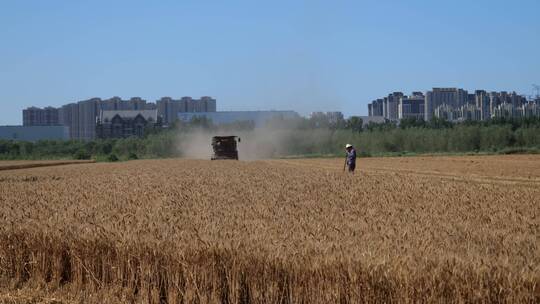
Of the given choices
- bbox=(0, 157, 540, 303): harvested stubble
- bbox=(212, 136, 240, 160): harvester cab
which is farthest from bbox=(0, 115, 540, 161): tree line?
bbox=(0, 157, 540, 303): harvested stubble

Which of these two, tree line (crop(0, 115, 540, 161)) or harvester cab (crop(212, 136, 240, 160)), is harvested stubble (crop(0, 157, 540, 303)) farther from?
tree line (crop(0, 115, 540, 161))

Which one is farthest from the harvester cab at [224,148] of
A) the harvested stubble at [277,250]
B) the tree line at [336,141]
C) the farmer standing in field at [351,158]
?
the harvested stubble at [277,250]

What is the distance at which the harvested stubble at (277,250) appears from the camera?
8.05 m

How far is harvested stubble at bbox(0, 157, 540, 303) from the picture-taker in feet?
26.4

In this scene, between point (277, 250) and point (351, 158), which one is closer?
point (277, 250)

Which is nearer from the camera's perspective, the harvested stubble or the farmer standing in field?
the harvested stubble

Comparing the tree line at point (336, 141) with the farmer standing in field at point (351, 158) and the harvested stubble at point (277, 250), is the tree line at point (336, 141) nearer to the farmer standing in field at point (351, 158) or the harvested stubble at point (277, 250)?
the farmer standing in field at point (351, 158)

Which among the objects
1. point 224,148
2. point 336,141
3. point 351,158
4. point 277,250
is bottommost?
point 277,250

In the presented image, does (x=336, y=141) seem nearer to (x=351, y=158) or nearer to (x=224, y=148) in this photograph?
(x=224, y=148)

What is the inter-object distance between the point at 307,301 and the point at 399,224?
3.73 m

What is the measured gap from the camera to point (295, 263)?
8.96m

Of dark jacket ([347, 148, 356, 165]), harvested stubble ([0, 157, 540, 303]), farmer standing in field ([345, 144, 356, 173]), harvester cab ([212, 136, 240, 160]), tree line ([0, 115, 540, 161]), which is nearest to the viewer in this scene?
harvested stubble ([0, 157, 540, 303])

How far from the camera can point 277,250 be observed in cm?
945

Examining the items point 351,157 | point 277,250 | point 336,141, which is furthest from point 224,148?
point 277,250
